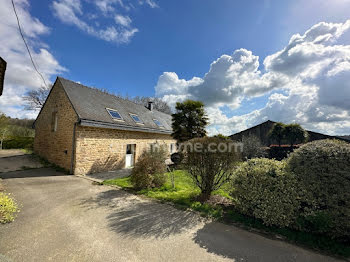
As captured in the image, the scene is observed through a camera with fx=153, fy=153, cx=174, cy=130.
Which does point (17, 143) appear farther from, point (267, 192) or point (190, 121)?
point (267, 192)

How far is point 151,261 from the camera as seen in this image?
248cm

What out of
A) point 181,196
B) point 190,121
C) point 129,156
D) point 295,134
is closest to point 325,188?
point 181,196

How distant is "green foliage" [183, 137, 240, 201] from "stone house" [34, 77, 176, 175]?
6675 mm

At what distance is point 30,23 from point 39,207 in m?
7.10

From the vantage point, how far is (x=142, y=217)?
13.3 ft


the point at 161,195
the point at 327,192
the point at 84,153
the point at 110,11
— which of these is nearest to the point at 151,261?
the point at 161,195

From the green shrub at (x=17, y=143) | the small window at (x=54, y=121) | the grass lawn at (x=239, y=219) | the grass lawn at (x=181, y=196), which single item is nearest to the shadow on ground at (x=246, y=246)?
the grass lawn at (x=239, y=219)

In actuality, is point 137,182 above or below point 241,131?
below

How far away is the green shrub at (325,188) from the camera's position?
118 inches

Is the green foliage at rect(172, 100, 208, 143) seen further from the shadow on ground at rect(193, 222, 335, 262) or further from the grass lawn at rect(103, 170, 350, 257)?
the shadow on ground at rect(193, 222, 335, 262)

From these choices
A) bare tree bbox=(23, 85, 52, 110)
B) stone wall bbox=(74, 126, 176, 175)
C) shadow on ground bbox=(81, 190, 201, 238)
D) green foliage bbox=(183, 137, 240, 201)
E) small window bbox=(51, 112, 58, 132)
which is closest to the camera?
shadow on ground bbox=(81, 190, 201, 238)

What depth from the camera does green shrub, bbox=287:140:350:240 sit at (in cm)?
300

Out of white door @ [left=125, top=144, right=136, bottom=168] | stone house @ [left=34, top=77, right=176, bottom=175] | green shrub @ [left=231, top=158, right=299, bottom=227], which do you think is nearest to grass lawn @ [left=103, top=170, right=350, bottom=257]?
green shrub @ [left=231, top=158, right=299, bottom=227]

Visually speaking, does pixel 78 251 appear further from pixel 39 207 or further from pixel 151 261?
pixel 39 207
